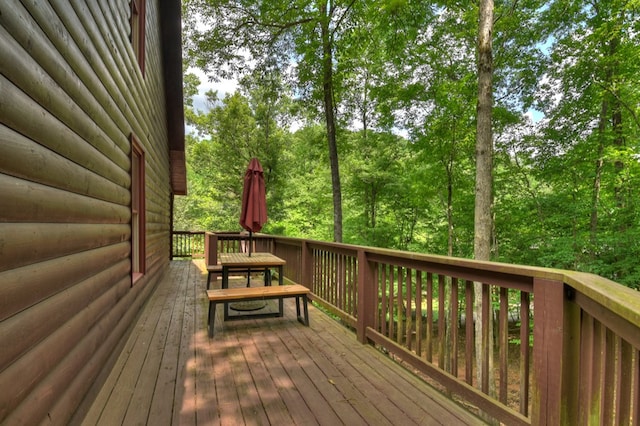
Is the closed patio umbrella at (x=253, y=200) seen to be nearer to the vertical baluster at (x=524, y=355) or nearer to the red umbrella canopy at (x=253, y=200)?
the red umbrella canopy at (x=253, y=200)

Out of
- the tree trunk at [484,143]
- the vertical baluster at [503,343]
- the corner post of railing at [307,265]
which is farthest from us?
the tree trunk at [484,143]

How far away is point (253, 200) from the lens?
441cm

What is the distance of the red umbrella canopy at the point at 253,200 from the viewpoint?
4371 mm

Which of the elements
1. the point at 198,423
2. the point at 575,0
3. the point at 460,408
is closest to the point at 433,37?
the point at 575,0

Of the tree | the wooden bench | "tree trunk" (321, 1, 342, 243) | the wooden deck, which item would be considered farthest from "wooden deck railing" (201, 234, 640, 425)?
the tree

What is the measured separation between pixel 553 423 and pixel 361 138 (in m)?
12.1

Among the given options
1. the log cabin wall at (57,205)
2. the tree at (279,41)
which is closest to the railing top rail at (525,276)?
the log cabin wall at (57,205)

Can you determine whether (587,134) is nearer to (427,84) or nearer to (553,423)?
(427,84)

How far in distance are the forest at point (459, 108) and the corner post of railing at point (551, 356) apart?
497 centimetres

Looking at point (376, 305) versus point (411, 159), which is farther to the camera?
point (411, 159)

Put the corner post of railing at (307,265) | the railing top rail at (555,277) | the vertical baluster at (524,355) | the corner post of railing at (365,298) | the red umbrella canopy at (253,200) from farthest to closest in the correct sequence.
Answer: the corner post of railing at (307,265)
the red umbrella canopy at (253,200)
the corner post of railing at (365,298)
the vertical baluster at (524,355)
the railing top rail at (555,277)

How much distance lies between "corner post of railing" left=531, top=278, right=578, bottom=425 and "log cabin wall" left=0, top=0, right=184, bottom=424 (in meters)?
2.25

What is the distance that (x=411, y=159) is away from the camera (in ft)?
39.2

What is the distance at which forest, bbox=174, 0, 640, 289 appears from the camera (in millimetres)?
7838
